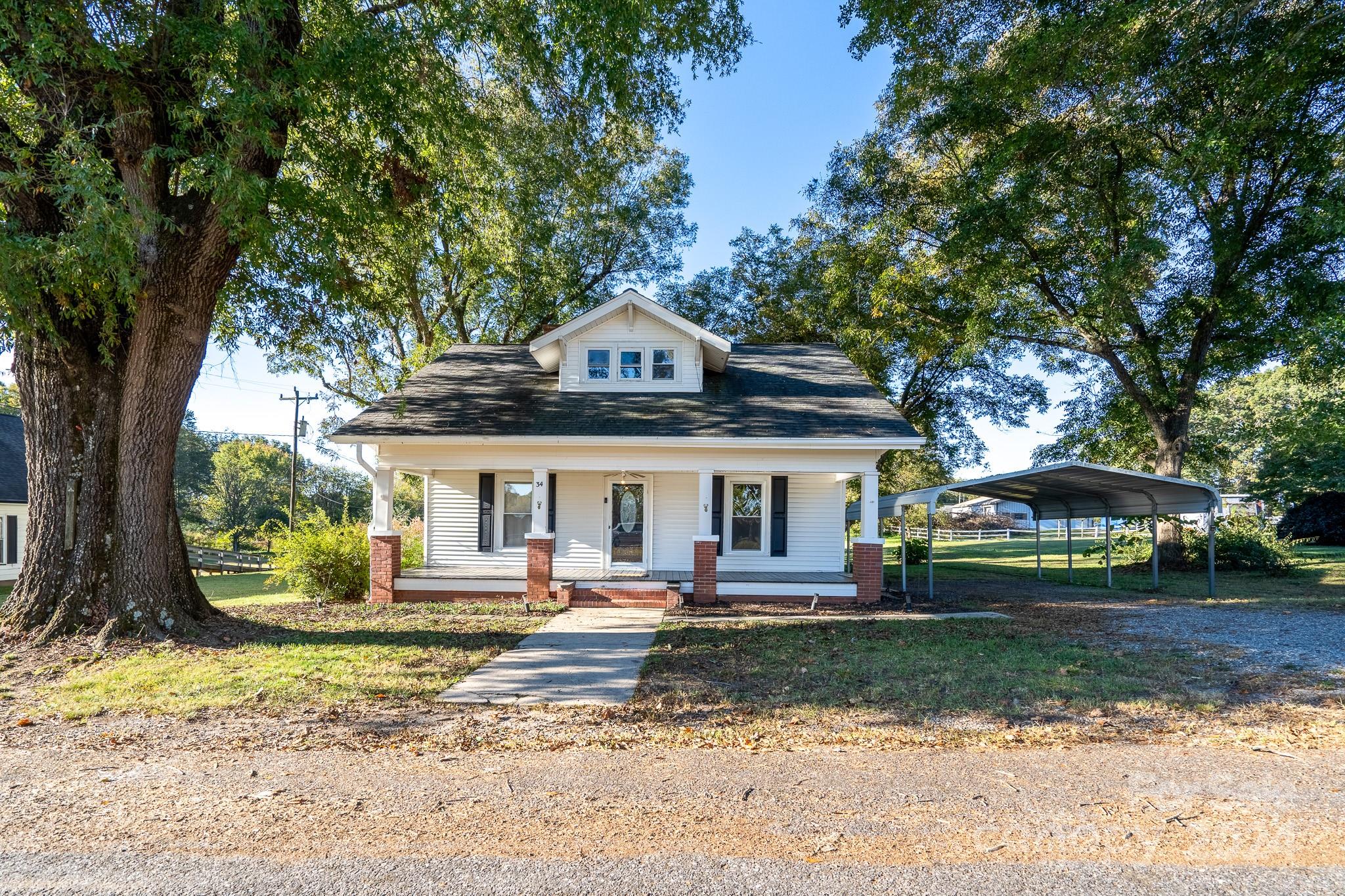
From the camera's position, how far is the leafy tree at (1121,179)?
49.2 ft

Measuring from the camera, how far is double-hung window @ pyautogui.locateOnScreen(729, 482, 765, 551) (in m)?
14.5

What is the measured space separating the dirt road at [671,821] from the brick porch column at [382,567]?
770 cm

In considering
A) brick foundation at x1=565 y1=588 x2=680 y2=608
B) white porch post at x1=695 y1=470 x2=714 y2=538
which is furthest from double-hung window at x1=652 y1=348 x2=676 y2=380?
brick foundation at x1=565 y1=588 x2=680 y2=608

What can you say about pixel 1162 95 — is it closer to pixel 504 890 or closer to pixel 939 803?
pixel 939 803

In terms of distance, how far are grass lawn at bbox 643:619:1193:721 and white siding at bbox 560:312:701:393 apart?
6468 mm

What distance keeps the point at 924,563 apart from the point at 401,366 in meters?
18.9

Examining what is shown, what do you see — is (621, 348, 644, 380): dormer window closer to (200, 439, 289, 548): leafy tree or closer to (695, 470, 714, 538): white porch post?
(695, 470, 714, 538): white porch post

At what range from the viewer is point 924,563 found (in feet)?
78.6

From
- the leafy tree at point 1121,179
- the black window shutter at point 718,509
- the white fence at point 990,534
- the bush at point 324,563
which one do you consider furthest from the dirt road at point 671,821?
the white fence at point 990,534

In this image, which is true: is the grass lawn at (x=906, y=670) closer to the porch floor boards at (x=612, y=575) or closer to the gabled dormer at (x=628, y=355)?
the porch floor boards at (x=612, y=575)

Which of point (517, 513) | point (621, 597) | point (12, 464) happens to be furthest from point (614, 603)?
point (12, 464)

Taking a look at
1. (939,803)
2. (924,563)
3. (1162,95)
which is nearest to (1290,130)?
(1162,95)

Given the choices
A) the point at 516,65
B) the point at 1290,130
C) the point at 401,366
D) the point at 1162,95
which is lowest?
the point at 401,366

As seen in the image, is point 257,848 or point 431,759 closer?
point 257,848
